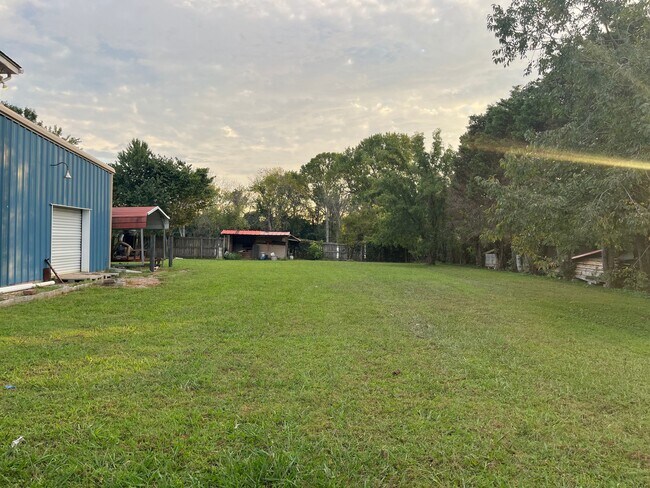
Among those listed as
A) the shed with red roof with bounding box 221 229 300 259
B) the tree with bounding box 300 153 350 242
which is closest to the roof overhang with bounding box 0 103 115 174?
the shed with red roof with bounding box 221 229 300 259

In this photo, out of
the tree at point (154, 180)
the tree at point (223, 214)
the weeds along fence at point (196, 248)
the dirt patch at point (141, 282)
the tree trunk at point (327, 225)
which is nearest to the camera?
the dirt patch at point (141, 282)

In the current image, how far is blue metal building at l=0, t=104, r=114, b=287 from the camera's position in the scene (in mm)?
8211

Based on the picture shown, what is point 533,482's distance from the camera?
2.15m

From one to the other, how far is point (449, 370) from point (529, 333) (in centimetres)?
264

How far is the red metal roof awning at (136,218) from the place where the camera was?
1373 centimetres

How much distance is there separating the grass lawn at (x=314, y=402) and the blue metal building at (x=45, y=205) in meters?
3.05

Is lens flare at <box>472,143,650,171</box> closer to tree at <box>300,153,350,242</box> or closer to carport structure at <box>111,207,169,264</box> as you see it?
carport structure at <box>111,207,169,264</box>

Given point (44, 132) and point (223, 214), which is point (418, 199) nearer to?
point (44, 132)

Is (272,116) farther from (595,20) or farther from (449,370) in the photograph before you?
(449,370)

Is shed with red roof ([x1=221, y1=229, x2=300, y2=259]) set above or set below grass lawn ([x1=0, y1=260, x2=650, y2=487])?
above

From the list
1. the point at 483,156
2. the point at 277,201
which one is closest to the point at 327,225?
the point at 277,201

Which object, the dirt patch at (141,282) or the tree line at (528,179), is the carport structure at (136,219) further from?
the tree line at (528,179)

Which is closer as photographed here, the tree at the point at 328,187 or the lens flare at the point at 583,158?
the lens flare at the point at 583,158

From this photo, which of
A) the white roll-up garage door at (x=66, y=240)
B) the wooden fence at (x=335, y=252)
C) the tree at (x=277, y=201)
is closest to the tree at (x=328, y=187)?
the tree at (x=277, y=201)
